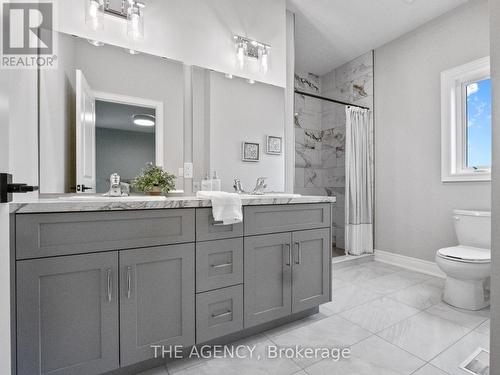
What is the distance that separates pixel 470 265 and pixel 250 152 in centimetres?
191

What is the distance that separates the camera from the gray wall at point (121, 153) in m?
1.71

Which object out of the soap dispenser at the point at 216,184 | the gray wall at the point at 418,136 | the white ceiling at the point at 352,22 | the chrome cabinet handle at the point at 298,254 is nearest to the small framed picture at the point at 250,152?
the soap dispenser at the point at 216,184

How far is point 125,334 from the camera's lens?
1.19 m

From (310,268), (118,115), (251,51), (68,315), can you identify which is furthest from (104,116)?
(310,268)

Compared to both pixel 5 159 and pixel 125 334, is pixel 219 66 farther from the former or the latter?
pixel 125 334

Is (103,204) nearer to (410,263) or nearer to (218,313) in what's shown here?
(218,313)

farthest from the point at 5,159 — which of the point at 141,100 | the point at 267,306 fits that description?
the point at 267,306

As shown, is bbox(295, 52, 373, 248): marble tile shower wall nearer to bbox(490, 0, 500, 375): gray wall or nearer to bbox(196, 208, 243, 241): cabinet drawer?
bbox(196, 208, 243, 241): cabinet drawer

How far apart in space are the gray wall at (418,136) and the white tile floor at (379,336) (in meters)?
0.71

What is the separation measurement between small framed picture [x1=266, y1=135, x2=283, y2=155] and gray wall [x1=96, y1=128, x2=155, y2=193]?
1027 millimetres

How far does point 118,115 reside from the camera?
178cm

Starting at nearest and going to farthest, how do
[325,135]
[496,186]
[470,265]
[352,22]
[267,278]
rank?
[496,186] → [267,278] → [470,265] → [352,22] → [325,135]

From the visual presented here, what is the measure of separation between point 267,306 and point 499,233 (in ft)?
3.93

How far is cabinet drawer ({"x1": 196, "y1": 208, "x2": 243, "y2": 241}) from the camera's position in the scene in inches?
53.9
